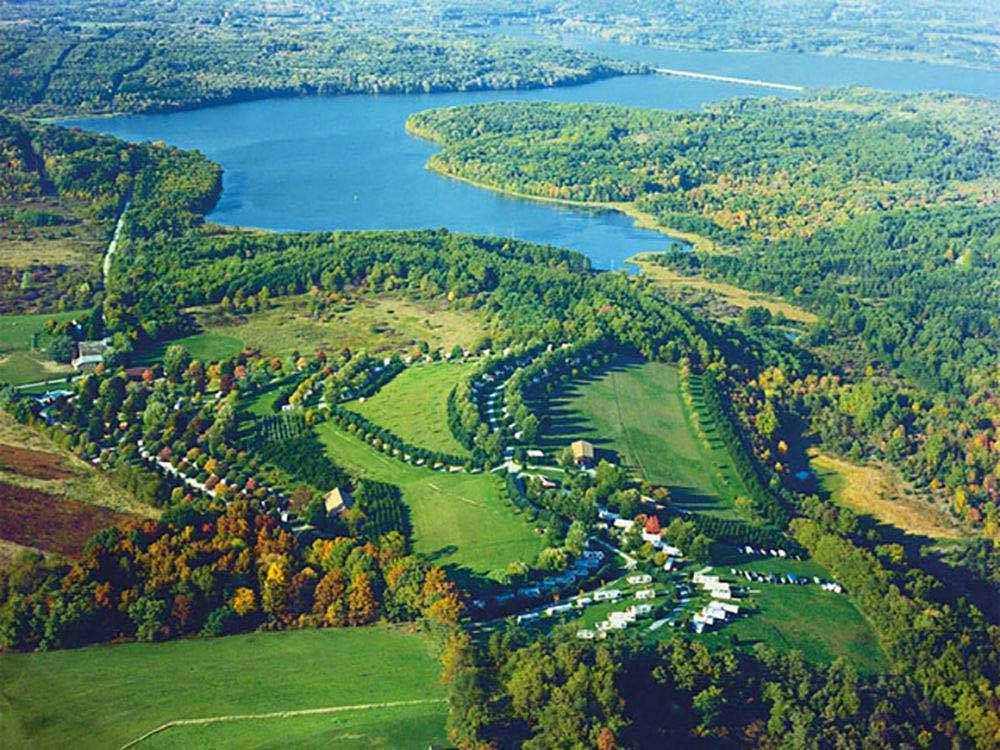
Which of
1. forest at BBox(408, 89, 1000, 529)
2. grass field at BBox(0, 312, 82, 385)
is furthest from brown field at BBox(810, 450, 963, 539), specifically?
grass field at BBox(0, 312, 82, 385)

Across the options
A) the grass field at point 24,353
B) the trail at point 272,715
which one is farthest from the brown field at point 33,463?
the trail at point 272,715

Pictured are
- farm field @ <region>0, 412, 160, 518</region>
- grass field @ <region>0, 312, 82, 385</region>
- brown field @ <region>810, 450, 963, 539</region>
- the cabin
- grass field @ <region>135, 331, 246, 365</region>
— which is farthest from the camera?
grass field @ <region>135, 331, 246, 365</region>

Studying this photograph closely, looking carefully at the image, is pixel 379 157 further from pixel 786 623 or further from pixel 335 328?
pixel 786 623

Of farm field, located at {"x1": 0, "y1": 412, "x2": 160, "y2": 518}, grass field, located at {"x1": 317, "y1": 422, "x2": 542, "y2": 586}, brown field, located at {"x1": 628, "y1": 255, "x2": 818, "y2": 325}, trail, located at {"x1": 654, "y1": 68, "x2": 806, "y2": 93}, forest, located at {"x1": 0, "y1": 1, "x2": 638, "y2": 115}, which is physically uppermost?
forest, located at {"x1": 0, "y1": 1, "x2": 638, "y2": 115}

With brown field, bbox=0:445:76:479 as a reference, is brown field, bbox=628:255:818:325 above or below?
below

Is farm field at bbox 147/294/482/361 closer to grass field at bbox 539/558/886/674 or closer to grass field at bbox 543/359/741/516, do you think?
grass field at bbox 543/359/741/516

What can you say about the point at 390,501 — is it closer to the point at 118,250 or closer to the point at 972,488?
the point at 972,488

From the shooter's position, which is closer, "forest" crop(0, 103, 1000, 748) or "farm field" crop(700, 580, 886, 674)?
"forest" crop(0, 103, 1000, 748)
